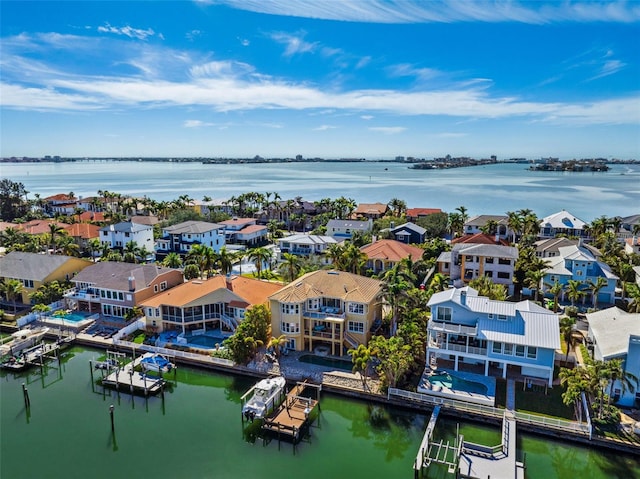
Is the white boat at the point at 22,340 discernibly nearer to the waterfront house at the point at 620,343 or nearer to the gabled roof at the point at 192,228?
the gabled roof at the point at 192,228

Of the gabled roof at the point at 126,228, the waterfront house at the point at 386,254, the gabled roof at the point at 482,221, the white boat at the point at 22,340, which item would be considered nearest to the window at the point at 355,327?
the waterfront house at the point at 386,254

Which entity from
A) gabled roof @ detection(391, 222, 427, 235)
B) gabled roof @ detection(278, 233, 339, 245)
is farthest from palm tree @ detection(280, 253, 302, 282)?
gabled roof @ detection(391, 222, 427, 235)

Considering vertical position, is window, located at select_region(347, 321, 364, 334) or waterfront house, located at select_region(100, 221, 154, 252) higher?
waterfront house, located at select_region(100, 221, 154, 252)

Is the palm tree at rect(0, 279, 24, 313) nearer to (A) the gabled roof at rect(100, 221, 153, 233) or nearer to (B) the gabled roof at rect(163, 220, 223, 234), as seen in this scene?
(A) the gabled roof at rect(100, 221, 153, 233)

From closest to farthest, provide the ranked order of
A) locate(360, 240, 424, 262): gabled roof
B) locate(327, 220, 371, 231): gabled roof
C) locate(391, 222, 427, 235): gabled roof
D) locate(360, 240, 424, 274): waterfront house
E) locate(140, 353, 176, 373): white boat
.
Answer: locate(140, 353, 176, 373): white boat < locate(360, 240, 424, 274): waterfront house < locate(360, 240, 424, 262): gabled roof < locate(391, 222, 427, 235): gabled roof < locate(327, 220, 371, 231): gabled roof

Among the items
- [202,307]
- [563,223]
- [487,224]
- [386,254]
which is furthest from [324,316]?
[563,223]

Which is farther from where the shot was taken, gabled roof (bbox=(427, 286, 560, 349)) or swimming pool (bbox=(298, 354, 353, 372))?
swimming pool (bbox=(298, 354, 353, 372))
